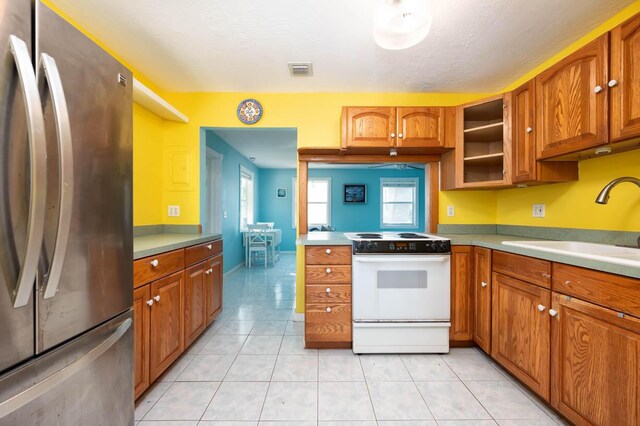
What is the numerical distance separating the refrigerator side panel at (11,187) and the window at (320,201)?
19.1 ft

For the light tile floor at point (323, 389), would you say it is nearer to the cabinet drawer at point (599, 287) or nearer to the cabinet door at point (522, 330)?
the cabinet door at point (522, 330)

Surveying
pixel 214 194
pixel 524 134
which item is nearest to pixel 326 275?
pixel 524 134

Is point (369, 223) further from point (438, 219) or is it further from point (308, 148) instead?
point (308, 148)

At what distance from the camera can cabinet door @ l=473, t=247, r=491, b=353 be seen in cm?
185

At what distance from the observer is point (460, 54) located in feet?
6.34

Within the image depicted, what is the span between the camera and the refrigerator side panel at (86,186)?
70 cm

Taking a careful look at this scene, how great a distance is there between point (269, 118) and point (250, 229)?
294cm

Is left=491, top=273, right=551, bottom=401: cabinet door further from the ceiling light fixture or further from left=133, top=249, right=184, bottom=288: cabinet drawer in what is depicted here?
left=133, top=249, right=184, bottom=288: cabinet drawer

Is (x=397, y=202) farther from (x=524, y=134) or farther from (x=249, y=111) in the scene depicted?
(x=249, y=111)


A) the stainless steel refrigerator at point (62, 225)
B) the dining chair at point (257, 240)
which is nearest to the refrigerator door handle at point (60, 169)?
the stainless steel refrigerator at point (62, 225)

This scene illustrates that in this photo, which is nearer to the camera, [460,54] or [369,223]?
[460,54]

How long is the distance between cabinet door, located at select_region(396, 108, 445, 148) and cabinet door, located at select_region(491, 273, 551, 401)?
3.98ft

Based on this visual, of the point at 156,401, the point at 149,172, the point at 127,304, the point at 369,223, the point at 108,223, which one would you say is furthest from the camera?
the point at 369,223

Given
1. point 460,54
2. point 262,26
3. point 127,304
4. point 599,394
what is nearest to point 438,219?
point 460,54
